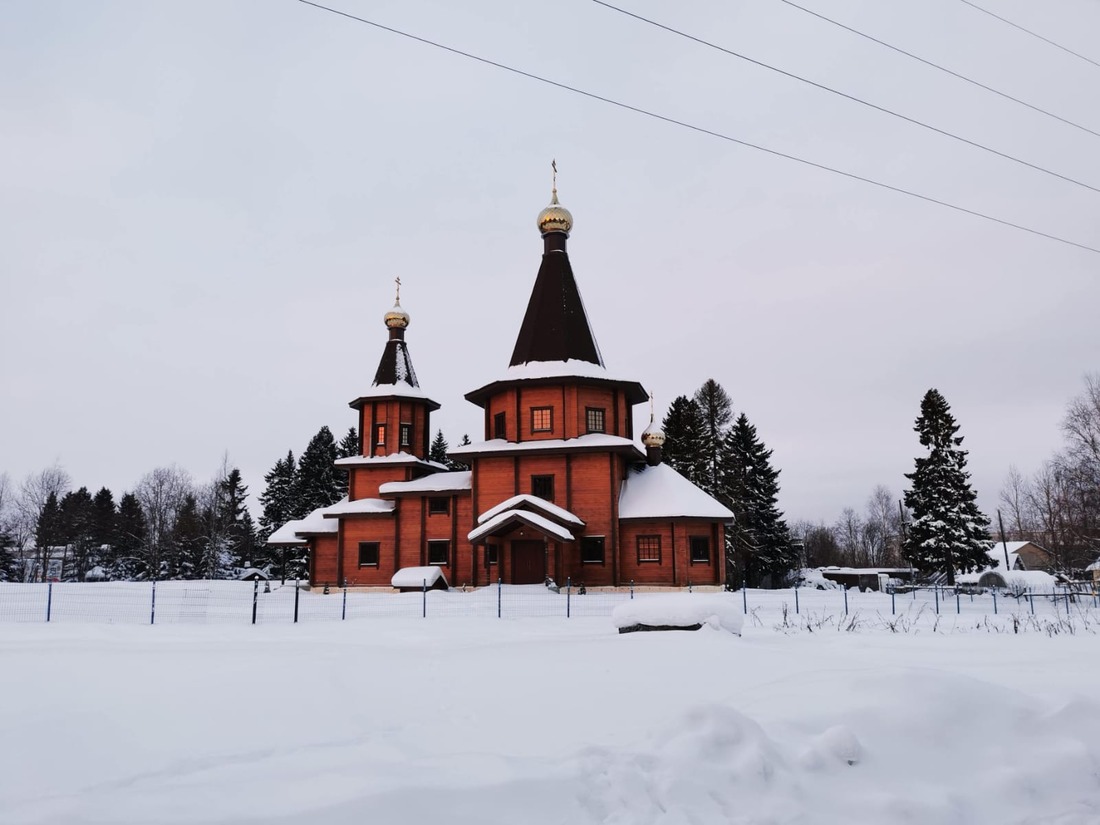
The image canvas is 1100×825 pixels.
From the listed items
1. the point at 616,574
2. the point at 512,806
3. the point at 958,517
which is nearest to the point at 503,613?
the point at 616,574

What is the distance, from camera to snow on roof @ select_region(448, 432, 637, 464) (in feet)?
99.1

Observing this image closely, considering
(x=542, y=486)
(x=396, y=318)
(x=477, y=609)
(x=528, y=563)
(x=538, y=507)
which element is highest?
(x=396, y=318)

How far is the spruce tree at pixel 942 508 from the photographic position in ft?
122

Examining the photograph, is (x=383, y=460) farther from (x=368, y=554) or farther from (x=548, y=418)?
(x=548, y=418)

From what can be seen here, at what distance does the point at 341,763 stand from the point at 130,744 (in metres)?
1.76

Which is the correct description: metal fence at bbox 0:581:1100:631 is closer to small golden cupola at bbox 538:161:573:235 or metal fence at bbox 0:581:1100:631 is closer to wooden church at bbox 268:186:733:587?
wooden church at bbox 268:186:733:587

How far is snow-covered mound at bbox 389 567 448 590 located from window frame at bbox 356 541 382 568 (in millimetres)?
2367

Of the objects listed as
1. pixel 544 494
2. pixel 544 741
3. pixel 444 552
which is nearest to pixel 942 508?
pixel 544 494

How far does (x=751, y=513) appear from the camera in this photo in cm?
4750

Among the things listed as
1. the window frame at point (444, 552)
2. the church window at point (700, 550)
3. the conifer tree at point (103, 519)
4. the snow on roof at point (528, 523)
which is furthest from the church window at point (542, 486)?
the conifer tree at point (103, 519)

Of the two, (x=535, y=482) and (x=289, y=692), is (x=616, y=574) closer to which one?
(x=535, y=482)

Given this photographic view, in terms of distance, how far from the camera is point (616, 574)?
97.5 feet

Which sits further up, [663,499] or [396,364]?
[396,364]

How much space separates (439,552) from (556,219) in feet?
50.2
